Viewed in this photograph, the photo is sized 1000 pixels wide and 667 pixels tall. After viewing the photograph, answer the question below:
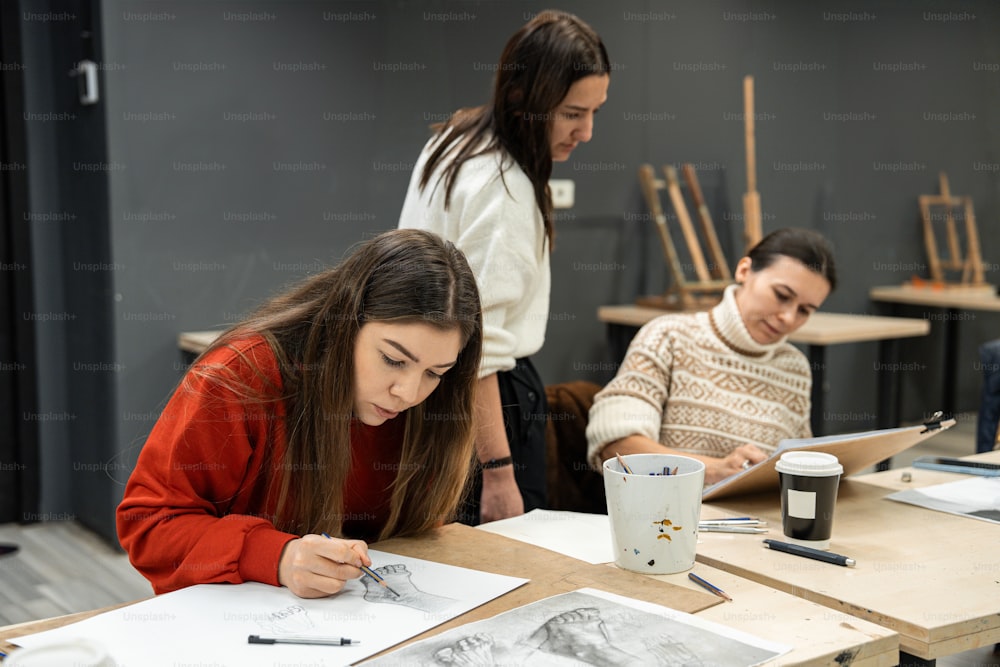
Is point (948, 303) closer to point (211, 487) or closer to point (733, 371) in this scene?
point (733, 371)

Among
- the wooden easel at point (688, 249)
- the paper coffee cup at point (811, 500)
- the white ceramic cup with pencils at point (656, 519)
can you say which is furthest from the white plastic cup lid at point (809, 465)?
the wooden easel at point (688, 249)

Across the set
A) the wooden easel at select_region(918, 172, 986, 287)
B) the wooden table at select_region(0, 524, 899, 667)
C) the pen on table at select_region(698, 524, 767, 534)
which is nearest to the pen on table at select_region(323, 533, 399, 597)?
the wooden table at select_region(0, 524, 899, 667)

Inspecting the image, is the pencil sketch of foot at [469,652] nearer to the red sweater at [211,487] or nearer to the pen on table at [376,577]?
the pen on table at [376,577]

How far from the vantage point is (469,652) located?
93 centimetres

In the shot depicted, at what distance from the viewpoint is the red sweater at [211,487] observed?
113 cm

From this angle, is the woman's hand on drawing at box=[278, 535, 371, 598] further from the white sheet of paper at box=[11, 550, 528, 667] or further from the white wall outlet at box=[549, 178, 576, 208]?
the white wall outlet at box=[549, 178, 576, 208]

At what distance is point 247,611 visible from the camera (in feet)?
3.41

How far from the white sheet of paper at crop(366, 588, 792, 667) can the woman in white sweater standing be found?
2.32 feet

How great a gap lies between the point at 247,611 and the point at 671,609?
1.43 ft

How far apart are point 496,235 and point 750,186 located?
2.60m

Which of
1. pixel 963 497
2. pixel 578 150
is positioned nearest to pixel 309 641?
pixel 963 497

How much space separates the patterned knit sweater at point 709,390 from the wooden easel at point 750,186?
1.96m

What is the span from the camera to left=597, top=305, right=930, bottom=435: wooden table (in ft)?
10.9

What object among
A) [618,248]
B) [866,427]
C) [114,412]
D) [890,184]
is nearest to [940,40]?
[890,184]
